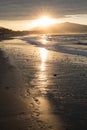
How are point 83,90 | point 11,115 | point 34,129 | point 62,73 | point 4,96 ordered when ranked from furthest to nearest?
point 62,73
point 83,90
point 4,96
point 11,115
point 34,129

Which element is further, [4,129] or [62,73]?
[62,73]

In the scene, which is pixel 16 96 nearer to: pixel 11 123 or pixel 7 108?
pixel 7 108

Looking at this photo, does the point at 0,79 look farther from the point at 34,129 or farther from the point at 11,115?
the point at 34,129

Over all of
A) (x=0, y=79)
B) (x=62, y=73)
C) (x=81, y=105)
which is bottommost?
(x=81, y=105)

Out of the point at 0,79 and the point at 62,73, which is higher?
the point at 62,73

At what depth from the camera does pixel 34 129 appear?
342 inches

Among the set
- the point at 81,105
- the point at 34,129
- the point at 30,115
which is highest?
the point at 81,105

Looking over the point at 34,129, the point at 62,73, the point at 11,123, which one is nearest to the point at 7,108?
the point at 11,123

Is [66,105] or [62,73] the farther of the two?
[62,73]

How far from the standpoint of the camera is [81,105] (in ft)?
36.0

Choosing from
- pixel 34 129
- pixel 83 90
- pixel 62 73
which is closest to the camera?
pixel 34 129

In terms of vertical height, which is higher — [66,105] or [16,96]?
[16,96]

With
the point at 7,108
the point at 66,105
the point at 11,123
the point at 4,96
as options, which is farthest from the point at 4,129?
the point at 4,96

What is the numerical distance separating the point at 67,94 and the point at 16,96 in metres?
1.79
